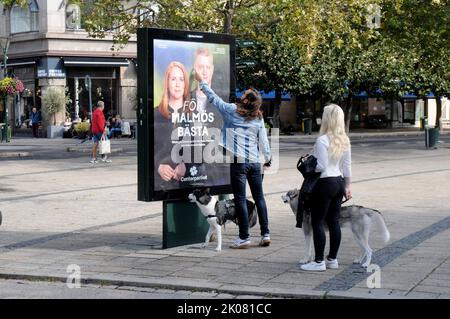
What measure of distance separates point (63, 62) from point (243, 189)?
1277 inches

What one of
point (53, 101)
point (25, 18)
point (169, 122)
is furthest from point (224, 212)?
point (25, 18)

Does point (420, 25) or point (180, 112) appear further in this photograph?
point (420, 25)

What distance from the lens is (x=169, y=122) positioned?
820 centimetres

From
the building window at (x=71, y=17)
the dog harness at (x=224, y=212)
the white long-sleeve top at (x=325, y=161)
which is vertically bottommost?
the dog harness at (x=224, y=212)

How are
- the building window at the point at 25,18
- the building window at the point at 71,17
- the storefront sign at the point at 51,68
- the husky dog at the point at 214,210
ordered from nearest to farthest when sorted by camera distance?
the husky dog at the point at 214,210 < the storefront sign at the point at 51,68 < the building window at the point at 71,17 < the building window at the point at 25,18

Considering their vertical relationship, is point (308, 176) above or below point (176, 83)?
below

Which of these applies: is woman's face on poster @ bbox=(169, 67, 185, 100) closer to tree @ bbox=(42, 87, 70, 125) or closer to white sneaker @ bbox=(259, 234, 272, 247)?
white sneaker @ bbox=(259, 234, 272, 247)

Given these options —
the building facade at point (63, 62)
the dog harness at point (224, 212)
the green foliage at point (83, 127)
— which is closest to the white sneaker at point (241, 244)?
the dog harness at point (224, 212)

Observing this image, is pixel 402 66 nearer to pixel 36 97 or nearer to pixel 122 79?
pixel 122 79

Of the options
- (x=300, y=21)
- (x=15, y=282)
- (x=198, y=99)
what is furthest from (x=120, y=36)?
(x=15, y=282)

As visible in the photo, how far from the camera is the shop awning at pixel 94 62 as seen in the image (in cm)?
3897

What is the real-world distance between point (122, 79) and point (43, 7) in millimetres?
5553

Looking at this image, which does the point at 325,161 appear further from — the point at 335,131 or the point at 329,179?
the point at 335,131

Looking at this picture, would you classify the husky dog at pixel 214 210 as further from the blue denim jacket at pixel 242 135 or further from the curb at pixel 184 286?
the curb at pixel 184 286
